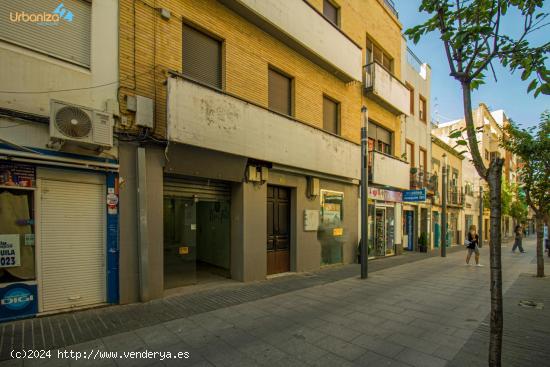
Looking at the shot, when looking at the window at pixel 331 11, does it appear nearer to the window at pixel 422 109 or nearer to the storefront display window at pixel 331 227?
the storefront display window at pixel 331 227

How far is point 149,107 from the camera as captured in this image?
21.1 ft

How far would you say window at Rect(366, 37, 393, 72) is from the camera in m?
14.3

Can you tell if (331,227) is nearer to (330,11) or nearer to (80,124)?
(330,11)

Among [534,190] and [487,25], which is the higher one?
[487,25]

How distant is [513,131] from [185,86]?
10.8 metres

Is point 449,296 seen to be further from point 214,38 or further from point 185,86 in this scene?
point 214,38

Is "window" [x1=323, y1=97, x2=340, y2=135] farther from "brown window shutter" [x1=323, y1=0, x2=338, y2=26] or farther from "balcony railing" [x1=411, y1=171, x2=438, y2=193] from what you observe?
"balcony railing" [x1=411, y1=171, x2=438, y2=193]

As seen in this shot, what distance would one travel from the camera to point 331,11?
474 inches

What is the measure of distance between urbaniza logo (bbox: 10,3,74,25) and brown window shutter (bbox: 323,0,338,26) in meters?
9.03

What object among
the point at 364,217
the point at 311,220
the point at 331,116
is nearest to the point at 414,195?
the point at 331,116

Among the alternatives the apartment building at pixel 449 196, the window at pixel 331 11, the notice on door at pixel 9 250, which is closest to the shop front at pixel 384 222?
the apartment building at pixel 449 196

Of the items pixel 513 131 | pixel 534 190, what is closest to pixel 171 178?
pixel 513 131

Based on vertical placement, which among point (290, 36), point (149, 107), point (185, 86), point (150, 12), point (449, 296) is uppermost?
point (290, 36)

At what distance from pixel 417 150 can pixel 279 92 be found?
12532mm
